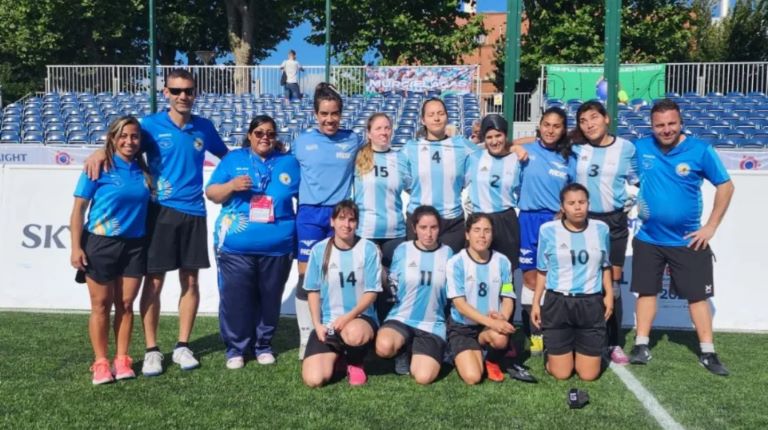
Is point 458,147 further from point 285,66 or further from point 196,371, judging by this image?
point 285,66

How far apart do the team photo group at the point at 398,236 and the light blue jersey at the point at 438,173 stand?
0.04 ft

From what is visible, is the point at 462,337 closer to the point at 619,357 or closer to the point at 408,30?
the point at 619,357

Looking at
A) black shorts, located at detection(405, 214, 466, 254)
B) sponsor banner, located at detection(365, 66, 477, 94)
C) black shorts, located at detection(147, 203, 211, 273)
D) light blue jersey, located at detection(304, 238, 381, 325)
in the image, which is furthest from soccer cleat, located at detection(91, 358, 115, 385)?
sponsor banner, located at detection(365, 66, 477, 94)

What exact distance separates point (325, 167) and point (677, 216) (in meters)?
2.52

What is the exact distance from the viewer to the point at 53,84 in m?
23.2

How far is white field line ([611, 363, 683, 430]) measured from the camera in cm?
377

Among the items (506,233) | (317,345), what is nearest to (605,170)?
(506,233)

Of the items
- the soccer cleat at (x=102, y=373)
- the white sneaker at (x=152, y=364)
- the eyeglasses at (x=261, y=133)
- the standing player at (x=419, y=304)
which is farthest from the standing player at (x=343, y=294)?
the soccer cleat at (x=102, y=373)

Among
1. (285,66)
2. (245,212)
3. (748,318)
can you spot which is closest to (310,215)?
(245,212)

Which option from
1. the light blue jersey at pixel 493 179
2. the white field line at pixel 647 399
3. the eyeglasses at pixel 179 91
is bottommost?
the white field line at pixel 647 399

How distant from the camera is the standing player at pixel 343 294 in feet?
14.8

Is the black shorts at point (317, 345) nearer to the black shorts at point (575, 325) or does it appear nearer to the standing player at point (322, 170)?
the standing player at point (322, 170)

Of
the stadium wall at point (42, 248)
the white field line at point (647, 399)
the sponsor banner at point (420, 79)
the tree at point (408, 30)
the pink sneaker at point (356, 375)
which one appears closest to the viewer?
the white field line at point (647, 399)

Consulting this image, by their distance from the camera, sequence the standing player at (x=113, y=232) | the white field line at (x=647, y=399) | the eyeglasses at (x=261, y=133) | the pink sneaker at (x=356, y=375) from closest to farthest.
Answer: the white field line at (x=647, y=399)
the standing player at (x=113, y=232)
the pink sneaker at (x=356, y=375)
the eyeglasses at (x=261, y=133)
